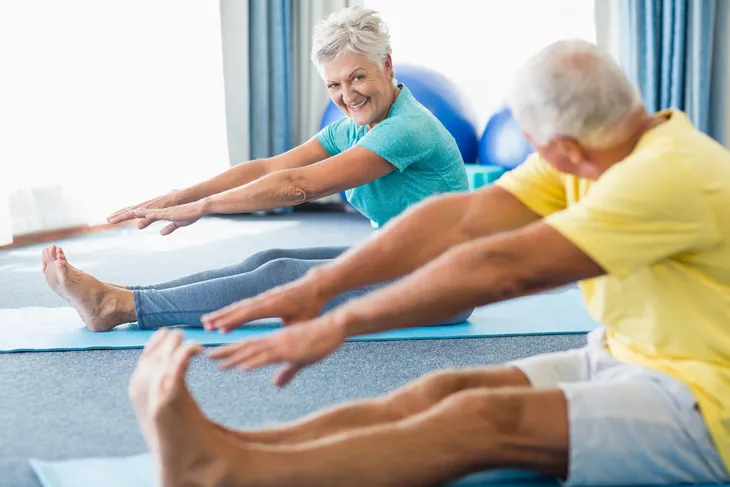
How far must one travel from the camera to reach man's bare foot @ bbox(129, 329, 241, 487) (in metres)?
1.43

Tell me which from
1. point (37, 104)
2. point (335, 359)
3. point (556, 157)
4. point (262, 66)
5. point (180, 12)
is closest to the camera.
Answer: point (556, 157)

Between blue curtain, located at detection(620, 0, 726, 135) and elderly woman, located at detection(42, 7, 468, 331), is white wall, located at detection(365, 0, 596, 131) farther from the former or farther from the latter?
elderly woman, located at detection(42, 7, 468, 331)

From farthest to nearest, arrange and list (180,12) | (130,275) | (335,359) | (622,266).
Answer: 1. (180,12)
2. (130,275)
3. (335,359)
4. (622,266)

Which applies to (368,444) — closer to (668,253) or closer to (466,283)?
(466,283)

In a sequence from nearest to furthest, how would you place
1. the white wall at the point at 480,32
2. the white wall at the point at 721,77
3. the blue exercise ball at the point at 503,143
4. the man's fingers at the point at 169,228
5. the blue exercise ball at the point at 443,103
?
the man's fingers at the point at 169,228 < the blue exercise ball at the point at 503,143 < the blue exercise ball at the point at 443,103 < the white wall at the point at 721,77 < the white wall at the point at 480,32

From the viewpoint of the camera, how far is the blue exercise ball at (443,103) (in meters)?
5.40

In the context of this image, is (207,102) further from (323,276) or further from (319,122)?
(323,276)

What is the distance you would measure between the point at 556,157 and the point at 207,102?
4.33 metres

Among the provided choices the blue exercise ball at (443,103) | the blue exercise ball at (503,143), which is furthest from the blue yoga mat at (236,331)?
the blue exercise ball at (443,103)

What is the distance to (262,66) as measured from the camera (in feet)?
19.3

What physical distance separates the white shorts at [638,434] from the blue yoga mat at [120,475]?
97 millimetres

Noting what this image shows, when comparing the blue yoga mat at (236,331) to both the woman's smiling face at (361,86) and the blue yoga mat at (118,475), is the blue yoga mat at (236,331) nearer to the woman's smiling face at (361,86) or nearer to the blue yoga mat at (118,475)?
the woman's smiling face at (361,86)

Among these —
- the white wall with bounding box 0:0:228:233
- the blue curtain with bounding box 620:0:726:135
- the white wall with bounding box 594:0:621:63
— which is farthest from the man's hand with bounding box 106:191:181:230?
the white wall with bounding box 594:0:621:63

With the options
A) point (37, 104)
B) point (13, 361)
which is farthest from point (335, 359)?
point (37, 104)
